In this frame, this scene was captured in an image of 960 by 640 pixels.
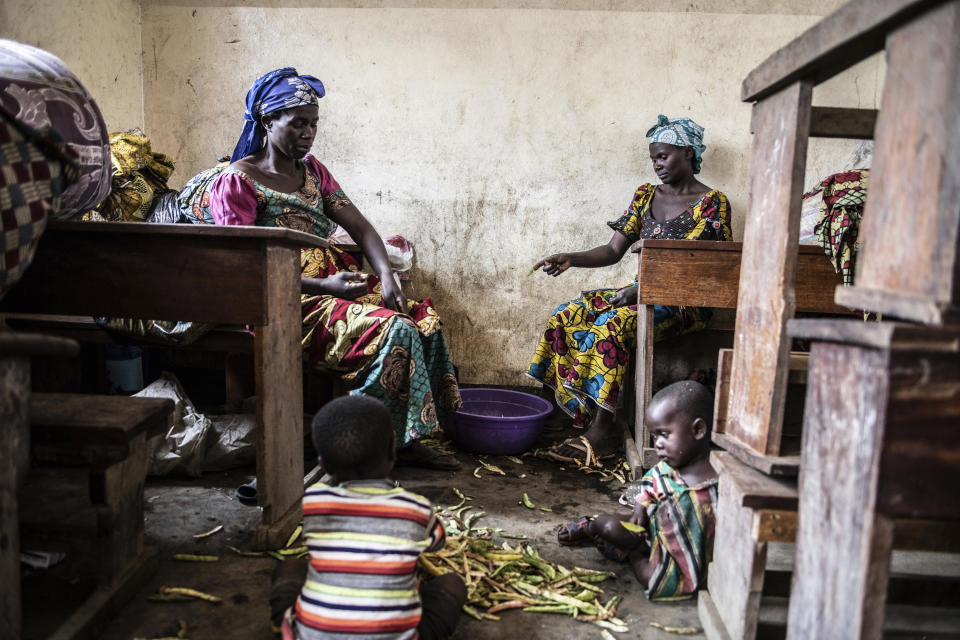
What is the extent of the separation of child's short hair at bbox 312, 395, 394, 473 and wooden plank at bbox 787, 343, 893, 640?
39.9 inches

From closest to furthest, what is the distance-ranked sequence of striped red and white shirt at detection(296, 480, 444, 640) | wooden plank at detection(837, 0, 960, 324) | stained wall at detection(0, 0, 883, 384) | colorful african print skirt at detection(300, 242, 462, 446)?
wooden plank at detection(837, 0, 960, 324)
striped red and white shirt at detection(296, 480, 444, 640)
colorful african print skirt at detection(300, 242, 462, 446)
stained wall at detection(0, 0, 883, 384)

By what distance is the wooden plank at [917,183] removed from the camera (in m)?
1.10

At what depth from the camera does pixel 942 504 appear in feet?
3.84

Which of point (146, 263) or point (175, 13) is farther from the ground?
point (175, 13)

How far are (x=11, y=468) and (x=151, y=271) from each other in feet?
3.35

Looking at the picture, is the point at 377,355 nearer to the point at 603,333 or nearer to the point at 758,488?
the point at 603,333

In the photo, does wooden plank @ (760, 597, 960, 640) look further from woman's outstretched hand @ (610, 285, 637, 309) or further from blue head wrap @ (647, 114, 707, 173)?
blue head wrap @ (647, 114, 707, 173)

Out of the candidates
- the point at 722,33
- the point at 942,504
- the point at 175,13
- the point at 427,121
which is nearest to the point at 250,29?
the point at 175,13

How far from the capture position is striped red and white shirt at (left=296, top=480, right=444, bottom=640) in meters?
1.50

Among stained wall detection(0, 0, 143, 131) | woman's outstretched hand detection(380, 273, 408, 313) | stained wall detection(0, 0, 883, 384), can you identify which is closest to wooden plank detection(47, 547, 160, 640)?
woman's outstretched hand detection(380, 273, 408, 313)

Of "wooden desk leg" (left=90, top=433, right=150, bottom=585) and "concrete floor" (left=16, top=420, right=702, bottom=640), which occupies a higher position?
"wooden desk leg" (left=90, top=433, right=150, bottom=585)

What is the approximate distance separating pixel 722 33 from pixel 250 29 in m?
3.29

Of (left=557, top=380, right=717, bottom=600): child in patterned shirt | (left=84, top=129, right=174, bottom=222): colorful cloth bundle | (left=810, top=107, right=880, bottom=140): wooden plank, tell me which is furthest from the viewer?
(left=84, top=129, right=174, bottom=222): colorful cloth bundle

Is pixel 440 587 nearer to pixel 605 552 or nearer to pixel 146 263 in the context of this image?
pixel 605 552
